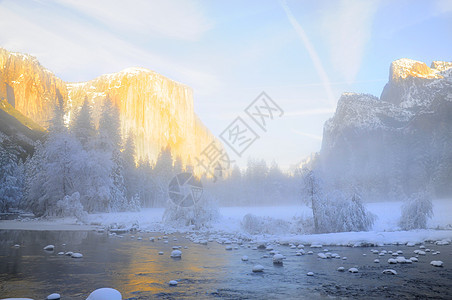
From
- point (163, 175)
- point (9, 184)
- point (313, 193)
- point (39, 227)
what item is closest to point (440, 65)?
point (163, 175)

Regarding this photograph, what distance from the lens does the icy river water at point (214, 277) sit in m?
7.61

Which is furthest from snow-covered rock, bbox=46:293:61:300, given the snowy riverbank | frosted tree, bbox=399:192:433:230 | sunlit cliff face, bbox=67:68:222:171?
sunlit cliff face, bbox=67:68:222:171

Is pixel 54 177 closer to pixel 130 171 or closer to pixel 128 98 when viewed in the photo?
pixel 130 171

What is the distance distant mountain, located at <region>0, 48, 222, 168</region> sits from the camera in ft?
509

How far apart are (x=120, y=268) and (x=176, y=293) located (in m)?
4.37

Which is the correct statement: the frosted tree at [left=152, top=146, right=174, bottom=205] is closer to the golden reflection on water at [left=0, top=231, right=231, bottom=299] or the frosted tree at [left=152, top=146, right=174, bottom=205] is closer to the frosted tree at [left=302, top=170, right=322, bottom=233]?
the frosted tree at [left=302, top=170, right=322, bottom=233]

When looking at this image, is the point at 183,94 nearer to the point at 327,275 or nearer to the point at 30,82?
Result: the point at 30,82

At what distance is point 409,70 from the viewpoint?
144 meters

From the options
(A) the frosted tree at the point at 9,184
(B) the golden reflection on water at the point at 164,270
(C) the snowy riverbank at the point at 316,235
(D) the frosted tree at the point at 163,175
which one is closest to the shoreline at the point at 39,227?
(C) the snowy riverbank at the point at 316,235

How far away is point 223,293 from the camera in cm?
773

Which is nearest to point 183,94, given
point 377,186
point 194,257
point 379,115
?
point 379,115

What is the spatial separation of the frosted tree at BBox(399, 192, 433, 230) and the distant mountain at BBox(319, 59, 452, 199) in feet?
154

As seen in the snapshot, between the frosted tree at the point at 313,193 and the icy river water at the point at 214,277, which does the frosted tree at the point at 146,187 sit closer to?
the frosted tree at the point at 313,193

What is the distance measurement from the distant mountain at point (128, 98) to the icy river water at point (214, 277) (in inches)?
5344
